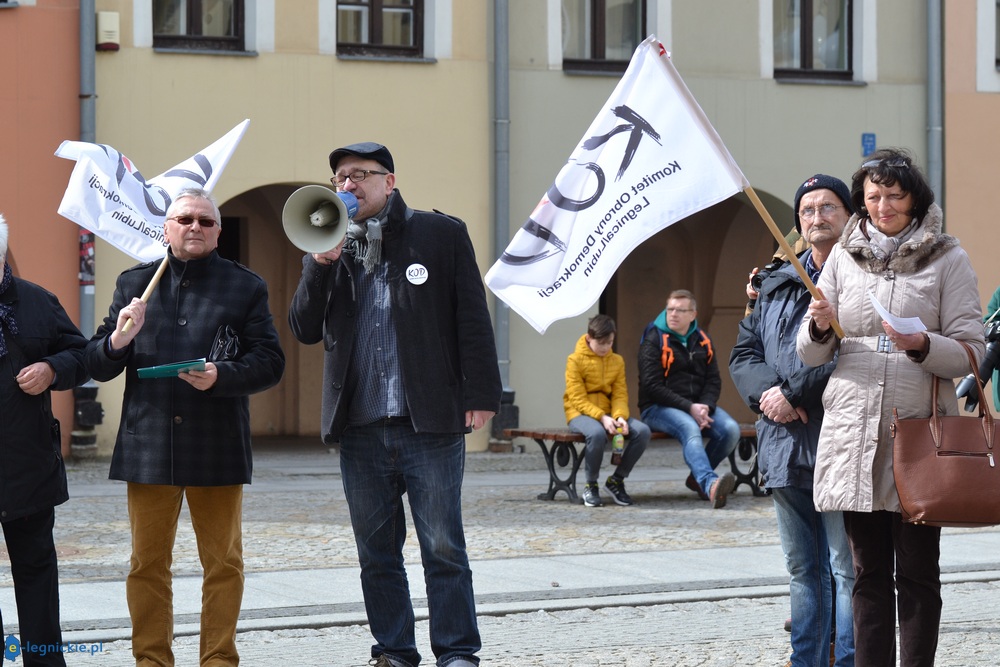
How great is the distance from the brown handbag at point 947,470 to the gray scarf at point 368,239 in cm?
204

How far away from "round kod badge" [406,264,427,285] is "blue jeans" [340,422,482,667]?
55cm

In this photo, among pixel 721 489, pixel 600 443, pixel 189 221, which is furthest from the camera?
pixel 600 443

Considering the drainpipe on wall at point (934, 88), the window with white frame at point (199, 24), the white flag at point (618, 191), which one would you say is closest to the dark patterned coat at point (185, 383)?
the white flag at point (618, 191)

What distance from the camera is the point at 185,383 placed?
237 inches

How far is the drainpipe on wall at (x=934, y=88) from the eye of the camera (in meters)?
19.4

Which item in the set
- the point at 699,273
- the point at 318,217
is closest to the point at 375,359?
the point at 318,217

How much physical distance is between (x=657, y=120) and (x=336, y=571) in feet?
13.6

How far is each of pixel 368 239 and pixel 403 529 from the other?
3.74 feet

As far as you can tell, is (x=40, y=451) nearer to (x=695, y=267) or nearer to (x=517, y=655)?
(x=517, y=655)

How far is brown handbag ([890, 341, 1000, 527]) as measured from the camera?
5.22 metres

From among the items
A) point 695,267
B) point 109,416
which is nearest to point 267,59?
point 109,416

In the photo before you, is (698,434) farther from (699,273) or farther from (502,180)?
(699,273)

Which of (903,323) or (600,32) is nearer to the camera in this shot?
(903,323)

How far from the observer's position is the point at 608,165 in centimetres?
620
